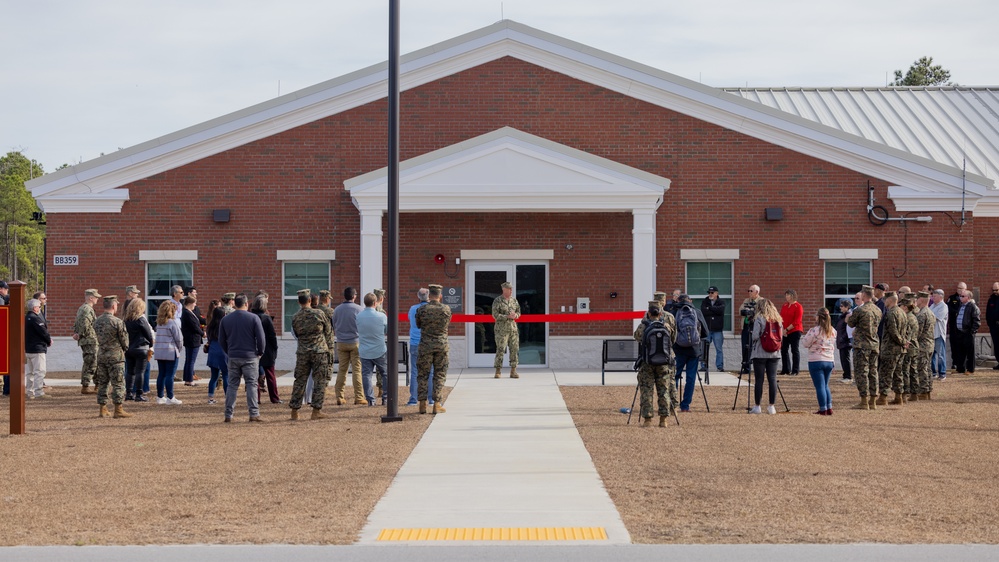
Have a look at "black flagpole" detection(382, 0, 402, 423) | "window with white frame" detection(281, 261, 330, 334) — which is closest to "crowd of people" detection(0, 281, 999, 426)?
"black flagpole" detection(382, 0, 402, 423)

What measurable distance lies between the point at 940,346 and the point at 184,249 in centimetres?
1485

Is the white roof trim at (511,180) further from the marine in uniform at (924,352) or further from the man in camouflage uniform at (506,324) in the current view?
the marine in uniform at (924,352)

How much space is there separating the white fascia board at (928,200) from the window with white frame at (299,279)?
11.8 metres

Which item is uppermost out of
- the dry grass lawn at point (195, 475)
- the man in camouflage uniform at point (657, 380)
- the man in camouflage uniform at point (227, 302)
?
the man in camouflage uniform at point (227, 302)

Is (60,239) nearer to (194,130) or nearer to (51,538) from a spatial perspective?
(194,130)

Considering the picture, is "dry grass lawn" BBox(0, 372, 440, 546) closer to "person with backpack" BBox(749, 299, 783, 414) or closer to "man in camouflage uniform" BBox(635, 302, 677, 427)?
"man in camouflage uniform" BBox(635, 302, 677, 427)

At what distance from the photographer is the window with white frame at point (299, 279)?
2303cm

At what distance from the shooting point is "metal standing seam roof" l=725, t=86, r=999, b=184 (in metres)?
26.3

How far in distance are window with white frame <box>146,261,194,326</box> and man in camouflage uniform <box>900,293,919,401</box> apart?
14122mm

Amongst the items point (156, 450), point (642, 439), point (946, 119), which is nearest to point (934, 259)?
point (946, 119)

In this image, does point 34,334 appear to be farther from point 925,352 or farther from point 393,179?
point 925,352

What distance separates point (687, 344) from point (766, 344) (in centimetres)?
104

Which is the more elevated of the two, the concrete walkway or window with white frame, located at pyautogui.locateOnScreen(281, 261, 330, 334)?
window with white frame, located at pyautogui.locateOnScreen(281, 261, 330, 334)

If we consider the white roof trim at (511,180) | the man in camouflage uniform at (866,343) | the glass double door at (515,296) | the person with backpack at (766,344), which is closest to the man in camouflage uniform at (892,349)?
the man in camouflage uniform at (866,343)
